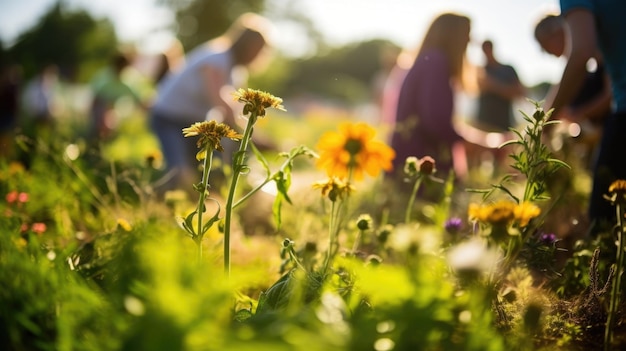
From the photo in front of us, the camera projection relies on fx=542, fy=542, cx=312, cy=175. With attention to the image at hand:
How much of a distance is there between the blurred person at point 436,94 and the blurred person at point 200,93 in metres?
1.34

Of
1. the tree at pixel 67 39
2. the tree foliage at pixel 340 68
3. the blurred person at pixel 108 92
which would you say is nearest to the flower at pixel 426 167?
the blurred person at pixel 108 92

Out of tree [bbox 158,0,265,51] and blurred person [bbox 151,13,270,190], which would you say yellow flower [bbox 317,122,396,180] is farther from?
tree [bbox 158,0,265,51]

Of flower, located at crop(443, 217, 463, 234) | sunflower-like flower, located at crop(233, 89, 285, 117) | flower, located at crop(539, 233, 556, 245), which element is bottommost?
flower, located at crop(443, 217, 463, 234)

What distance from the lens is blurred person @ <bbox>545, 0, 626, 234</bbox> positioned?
2080 millimetres

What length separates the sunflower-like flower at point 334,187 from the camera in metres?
1.43

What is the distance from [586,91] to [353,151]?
2.63 m

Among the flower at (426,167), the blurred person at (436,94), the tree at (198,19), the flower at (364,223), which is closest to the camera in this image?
the flower at (364,223)

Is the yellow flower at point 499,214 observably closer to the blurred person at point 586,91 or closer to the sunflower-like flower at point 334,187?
the sunflower-like flower at point 334,187

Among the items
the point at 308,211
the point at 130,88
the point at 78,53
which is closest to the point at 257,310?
the point at 308,211

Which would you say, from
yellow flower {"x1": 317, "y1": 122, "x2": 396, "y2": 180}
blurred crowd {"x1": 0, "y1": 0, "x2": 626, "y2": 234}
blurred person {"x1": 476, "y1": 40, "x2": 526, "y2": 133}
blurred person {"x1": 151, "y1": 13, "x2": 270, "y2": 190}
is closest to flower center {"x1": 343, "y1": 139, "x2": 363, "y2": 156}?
yellow flower {"x1": 317, "y1": 122, "x2": 396, "y2": 180}

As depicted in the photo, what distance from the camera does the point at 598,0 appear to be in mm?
2135

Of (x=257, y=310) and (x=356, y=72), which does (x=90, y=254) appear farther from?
(x=356, y=72)

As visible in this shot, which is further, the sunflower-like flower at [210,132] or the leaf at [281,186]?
the leaf at [281,186]

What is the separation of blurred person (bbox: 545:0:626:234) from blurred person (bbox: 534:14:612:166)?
0.28 ft
